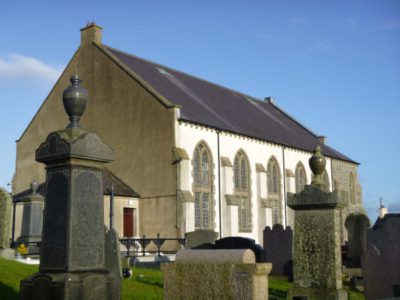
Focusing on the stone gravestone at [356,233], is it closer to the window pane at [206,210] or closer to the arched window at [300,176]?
the window pane at [206,210]

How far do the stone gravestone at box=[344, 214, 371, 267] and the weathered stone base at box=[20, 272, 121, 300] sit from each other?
14.5 meters

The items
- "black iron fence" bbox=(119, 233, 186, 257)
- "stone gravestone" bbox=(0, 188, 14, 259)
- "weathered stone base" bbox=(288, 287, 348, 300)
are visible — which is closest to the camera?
"weathered stone base" bbox=(288, 287, 348, 300)

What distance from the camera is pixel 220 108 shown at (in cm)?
3719

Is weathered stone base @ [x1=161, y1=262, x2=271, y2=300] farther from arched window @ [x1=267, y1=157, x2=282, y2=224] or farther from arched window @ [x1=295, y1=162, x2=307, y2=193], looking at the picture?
arched window @ [x1=295, y1=162, x2=307, y2=193]

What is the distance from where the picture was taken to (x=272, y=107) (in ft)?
168

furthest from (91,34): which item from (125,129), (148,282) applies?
(148,282)

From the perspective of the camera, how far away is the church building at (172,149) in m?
28.8

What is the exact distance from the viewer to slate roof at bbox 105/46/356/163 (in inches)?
1275

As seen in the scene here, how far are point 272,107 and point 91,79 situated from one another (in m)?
22.6

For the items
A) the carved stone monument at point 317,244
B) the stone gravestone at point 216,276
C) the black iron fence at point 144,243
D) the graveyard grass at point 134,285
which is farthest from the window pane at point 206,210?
the stone gravestone at point 216,276

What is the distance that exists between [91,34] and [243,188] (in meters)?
14.2

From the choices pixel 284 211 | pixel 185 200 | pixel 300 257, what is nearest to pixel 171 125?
pixel 185 200

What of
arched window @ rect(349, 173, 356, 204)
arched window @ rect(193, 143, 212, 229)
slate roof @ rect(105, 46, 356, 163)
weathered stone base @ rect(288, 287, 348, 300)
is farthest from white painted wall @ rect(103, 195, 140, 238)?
arched window @ rect(349, 173, 356, 204)

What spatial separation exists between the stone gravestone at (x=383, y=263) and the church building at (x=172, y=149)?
1297 cm
